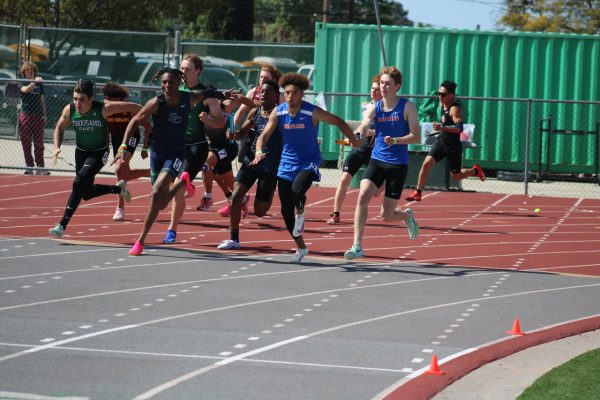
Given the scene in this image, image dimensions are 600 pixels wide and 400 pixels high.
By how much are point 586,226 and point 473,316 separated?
24.3ft

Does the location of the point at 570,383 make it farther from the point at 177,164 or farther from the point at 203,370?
the point at 177,164

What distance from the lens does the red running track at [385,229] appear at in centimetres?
1337

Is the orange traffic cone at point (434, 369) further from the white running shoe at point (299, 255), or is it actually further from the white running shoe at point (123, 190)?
the white running shoe at point (123, 190)

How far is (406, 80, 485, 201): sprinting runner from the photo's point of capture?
17656 mm

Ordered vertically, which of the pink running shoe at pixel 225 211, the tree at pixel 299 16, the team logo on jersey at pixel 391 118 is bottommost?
the pink running shoe at pixel 225 211

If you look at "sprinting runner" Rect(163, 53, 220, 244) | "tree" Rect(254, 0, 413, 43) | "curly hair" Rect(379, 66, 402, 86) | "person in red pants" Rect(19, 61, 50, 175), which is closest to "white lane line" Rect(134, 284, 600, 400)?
"curly hair" Rect(379, 66, 402, 86)

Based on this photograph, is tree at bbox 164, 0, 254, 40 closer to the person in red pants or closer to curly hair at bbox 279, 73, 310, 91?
the person in red pants

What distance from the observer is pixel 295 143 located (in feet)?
40.2

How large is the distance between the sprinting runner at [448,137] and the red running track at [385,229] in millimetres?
561

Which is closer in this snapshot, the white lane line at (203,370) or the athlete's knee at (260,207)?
the white lane line at (203,370)

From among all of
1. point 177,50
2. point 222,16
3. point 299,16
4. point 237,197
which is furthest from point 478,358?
point 299,16

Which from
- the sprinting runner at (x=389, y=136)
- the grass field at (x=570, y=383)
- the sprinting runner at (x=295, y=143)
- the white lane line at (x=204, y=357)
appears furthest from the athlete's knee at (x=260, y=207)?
the grass field at (x=570, y=383)

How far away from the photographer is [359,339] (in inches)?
346

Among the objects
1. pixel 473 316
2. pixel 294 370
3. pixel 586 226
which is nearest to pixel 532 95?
pixel 586 226
